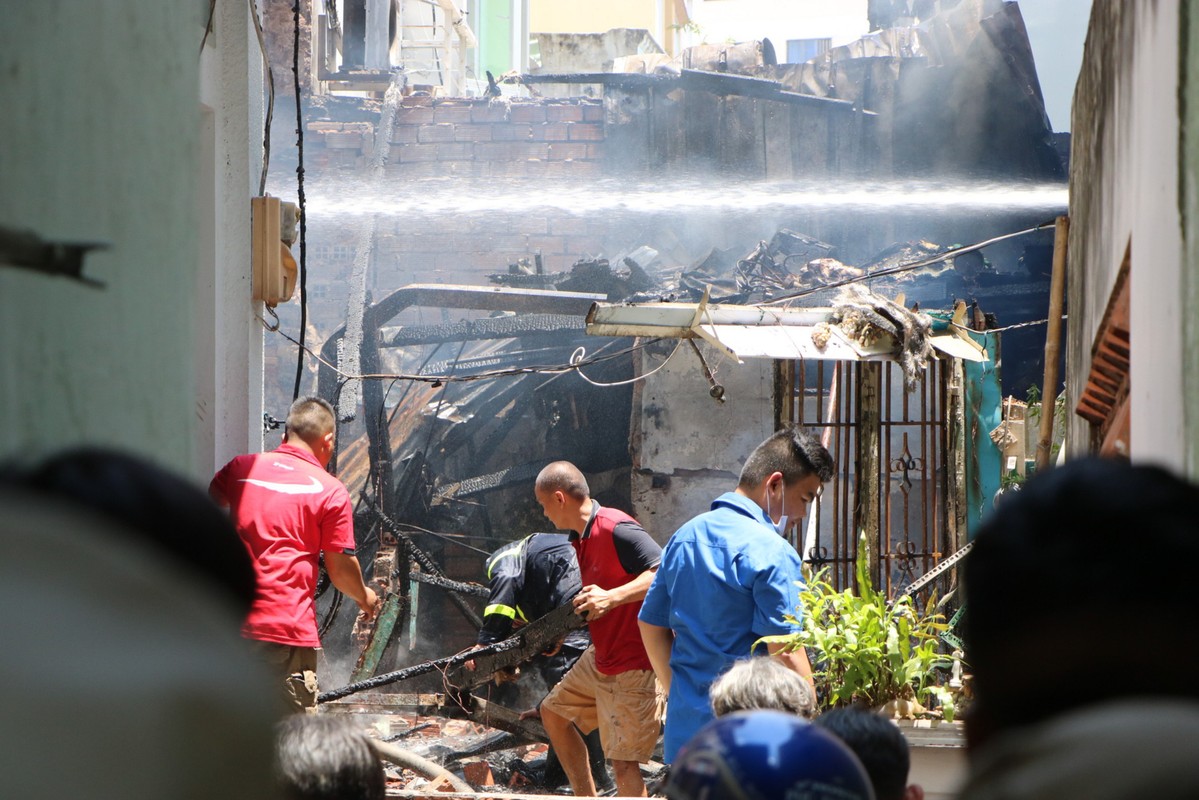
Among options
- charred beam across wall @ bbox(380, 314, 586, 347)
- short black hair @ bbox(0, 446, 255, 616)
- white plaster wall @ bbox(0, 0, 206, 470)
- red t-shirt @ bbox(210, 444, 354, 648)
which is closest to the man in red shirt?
red t-shirt @ bbox(210, 444, 354, 648)

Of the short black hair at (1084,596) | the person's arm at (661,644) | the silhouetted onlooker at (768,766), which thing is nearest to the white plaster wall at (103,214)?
the silhouetted onlooker at (768,766)

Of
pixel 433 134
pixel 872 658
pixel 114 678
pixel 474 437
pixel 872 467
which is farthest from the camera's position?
pixel 433 134

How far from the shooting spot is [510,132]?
64.0ft

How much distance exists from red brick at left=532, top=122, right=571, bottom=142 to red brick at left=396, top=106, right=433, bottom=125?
1622 mm

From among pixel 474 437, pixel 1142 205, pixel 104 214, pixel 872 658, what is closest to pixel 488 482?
pixel 474 437

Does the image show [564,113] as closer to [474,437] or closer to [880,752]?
[474,437]

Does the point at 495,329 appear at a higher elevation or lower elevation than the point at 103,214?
lower

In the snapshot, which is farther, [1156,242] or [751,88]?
[751,88]

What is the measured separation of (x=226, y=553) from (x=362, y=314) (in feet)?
45.6

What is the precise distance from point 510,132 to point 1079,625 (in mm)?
18954

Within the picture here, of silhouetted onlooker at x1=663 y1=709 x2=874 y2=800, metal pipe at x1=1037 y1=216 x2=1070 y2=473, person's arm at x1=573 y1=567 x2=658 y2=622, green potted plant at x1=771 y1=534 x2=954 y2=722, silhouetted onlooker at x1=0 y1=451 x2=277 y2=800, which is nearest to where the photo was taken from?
silhouetted onlooker at x1=0 y1=451 x2=277 y2=800

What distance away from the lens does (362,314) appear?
48.9ft

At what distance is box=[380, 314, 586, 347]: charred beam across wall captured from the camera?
1438 cm

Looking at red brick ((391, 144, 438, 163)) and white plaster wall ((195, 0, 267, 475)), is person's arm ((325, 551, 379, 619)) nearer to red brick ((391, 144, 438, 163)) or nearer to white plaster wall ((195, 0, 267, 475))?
white plaster wall ((195, 0, 267, 475))
